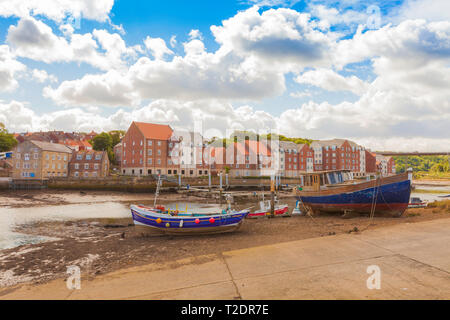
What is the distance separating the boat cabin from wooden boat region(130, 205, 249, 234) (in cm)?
1021

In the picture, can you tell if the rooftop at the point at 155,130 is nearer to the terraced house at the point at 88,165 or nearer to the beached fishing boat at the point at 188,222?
the terraced house at the point at 88,165

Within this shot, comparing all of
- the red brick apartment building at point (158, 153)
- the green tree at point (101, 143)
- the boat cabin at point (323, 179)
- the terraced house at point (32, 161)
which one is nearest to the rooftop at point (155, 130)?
the red brick apartment building at point (158, 153)

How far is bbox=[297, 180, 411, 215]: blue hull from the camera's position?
64.3 feet

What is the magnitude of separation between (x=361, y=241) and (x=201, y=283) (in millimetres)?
7847

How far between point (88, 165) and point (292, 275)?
74.4 m

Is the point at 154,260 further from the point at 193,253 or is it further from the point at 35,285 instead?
the point at 35,285

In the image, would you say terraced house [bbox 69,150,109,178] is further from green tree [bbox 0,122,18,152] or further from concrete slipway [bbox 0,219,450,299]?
concrete slipway [bbox 0,219,450,299]

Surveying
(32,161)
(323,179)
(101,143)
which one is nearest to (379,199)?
(323,179)

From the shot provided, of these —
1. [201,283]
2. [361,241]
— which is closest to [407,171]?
[361,241]

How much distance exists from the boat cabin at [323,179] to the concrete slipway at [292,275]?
487 inches

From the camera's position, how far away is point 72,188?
59.5 meters

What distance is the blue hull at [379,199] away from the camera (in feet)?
64.3

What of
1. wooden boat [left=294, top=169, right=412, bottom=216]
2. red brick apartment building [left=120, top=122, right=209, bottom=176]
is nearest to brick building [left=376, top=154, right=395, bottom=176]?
red brick apartment building [left=120, top=122, right=209, bottom=176]

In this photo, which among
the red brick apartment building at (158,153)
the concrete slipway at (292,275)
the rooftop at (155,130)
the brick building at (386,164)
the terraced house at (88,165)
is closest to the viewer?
the concrete slipway at (292,275)
